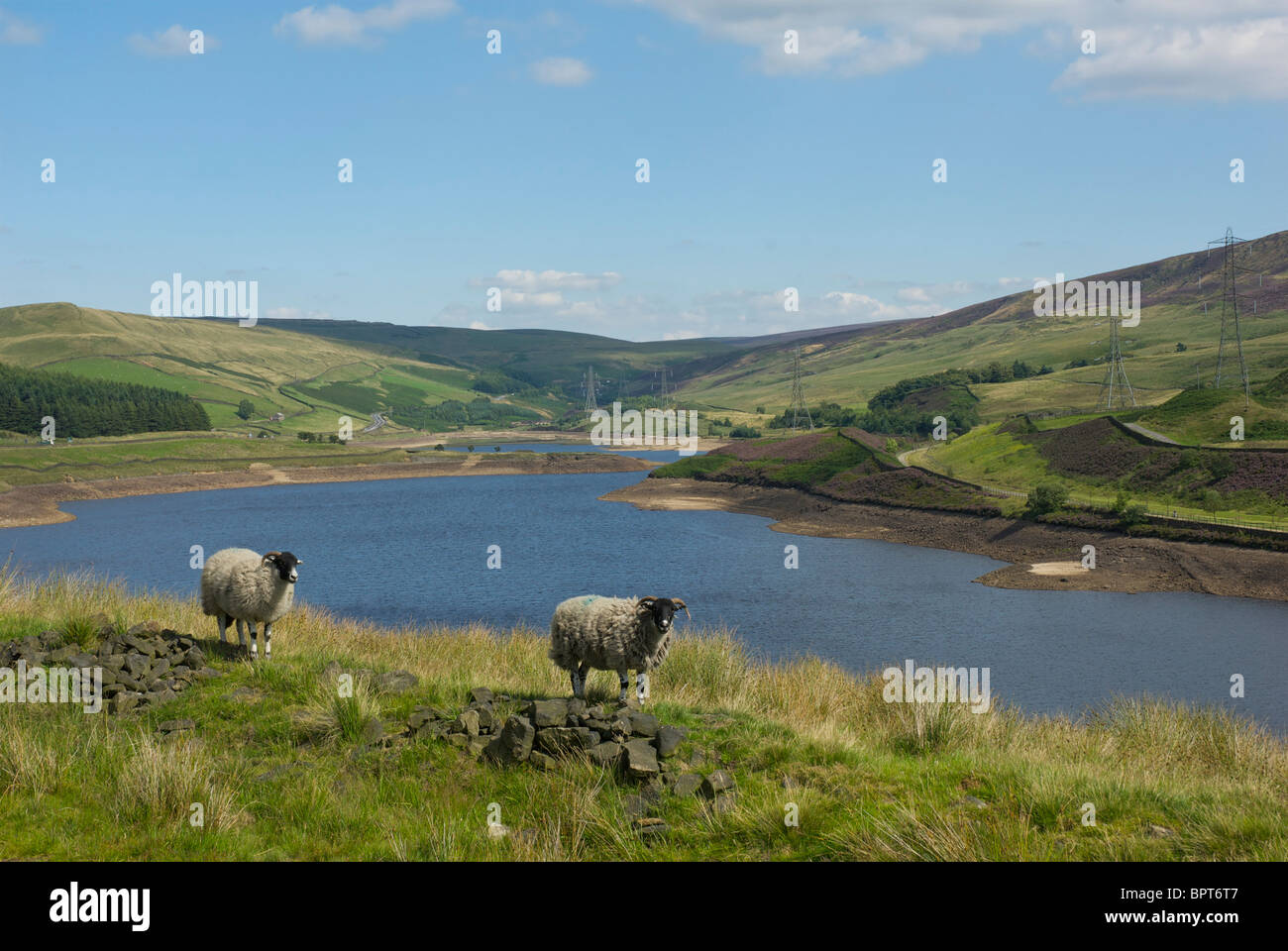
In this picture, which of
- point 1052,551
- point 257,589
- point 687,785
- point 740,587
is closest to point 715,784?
point 687,785

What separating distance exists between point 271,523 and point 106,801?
319ft

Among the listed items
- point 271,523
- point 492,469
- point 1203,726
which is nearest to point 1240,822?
point 1203,726

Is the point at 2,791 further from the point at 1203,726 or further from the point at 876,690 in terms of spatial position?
the point at 1203,726

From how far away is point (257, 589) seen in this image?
1948 cm

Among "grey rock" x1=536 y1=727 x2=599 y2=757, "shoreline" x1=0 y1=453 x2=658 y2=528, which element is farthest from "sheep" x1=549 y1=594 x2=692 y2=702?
"shoreline" x1=0 y1=453 x2=658 y2=528

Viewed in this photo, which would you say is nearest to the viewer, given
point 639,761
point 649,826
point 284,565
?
point 649,826

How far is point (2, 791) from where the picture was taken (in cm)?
1137

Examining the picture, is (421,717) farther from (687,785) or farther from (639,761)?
(687,785)

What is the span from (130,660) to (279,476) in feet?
472

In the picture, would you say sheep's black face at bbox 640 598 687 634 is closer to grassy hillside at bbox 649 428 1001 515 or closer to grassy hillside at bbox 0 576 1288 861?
grassy hillside at bbox 0 576 1288 861

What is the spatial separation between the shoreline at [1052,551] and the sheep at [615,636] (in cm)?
5481

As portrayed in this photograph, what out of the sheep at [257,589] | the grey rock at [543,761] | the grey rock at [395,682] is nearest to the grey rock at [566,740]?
the grey rock at [543,761]

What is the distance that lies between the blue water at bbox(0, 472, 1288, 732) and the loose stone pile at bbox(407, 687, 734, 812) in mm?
27246
